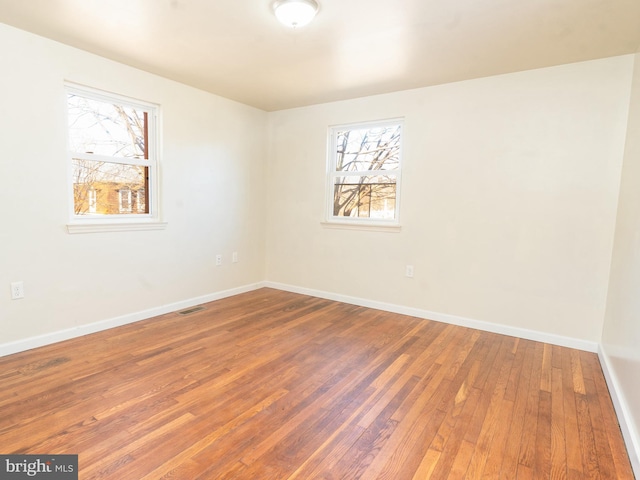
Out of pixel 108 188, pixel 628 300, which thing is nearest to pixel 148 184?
pixel 108 188

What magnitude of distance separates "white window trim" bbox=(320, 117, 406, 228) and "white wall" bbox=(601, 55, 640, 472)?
184cm

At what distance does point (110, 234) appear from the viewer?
10.3 feet

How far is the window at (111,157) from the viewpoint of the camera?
2.96 m

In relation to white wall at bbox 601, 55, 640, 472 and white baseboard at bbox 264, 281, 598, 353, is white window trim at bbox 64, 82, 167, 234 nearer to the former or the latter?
white baseboard at bbox 264, 281, 598, 353

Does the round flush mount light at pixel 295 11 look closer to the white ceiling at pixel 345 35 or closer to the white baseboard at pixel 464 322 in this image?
the white ceiling at pixel 345 35

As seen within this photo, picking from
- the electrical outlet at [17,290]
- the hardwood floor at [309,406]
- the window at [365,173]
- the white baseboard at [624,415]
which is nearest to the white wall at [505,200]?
the window at [365,173]

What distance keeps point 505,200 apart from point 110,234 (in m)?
3.64

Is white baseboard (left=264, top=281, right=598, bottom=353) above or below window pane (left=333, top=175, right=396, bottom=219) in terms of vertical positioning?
below

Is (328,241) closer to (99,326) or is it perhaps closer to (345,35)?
(345,35)

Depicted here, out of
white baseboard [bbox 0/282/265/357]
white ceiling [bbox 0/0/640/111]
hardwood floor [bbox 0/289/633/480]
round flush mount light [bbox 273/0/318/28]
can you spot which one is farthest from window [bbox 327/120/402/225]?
round flush mount light [bbox 273/0/318/28]

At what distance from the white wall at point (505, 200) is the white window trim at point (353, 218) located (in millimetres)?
71

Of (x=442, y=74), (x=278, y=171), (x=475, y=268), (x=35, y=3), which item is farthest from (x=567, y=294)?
(x=35, y=3)

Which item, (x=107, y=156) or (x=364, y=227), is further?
(x=364, y=227)

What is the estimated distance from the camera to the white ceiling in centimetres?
212
